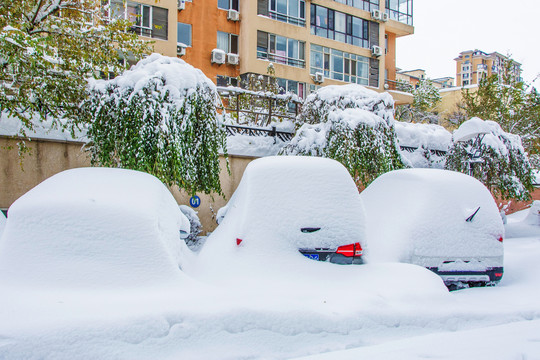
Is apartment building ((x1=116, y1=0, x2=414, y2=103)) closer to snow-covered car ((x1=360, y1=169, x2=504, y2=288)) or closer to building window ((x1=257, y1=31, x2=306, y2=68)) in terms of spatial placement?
building window ((x1=257, y1=31, x2=306, y2=68))

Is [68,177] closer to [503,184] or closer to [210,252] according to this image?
[210,252]

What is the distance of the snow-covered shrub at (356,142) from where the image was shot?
9469mm

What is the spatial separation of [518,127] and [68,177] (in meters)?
18.8

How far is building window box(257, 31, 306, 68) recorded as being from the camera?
78.0 feet

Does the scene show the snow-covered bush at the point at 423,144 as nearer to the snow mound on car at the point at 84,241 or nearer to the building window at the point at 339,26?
the snow mound on car at the point at 84,241

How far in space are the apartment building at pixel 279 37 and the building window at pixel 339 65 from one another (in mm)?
55

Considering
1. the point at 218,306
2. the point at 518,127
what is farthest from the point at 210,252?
the point at 518,127

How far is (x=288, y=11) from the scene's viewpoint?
81.5 feet

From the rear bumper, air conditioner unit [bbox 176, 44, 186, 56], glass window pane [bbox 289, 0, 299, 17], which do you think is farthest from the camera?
glass window pane [bbox 289, 0, 299, 17]

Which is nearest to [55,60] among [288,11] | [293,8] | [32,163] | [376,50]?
[32,163]

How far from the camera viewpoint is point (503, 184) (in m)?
12.7

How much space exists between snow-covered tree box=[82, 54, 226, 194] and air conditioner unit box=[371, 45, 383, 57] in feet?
74.0

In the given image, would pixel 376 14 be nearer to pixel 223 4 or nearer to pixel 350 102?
pixel 223 4

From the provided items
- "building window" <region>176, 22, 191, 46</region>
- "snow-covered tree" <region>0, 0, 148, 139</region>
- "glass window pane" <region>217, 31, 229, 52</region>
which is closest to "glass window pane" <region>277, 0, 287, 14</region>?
"glass window pane" <region>217, 31, 229, 52</region>
